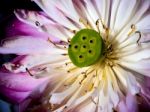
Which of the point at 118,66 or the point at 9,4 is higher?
the point at 9,4

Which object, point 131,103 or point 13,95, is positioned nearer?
point 131,103

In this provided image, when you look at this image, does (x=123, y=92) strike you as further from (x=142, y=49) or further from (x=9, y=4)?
(x=9, y=4)

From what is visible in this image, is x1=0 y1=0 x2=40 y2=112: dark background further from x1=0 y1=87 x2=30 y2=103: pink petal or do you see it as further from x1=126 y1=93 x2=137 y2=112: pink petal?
x1=126 y1=93 x2=137 y2=112: pink petal

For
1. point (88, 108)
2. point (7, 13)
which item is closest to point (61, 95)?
point (88, 108)

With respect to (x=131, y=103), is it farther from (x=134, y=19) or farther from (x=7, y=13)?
(x=7, y=13)

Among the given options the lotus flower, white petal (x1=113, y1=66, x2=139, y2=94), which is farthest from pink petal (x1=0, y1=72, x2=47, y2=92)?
white petal (x1=113, y1=66, x2=139, y2=94)

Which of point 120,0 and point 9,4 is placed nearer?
point 120,0

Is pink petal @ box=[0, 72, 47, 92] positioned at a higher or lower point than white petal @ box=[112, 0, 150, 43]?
lower

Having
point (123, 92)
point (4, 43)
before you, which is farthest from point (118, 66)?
point (4, 43)
